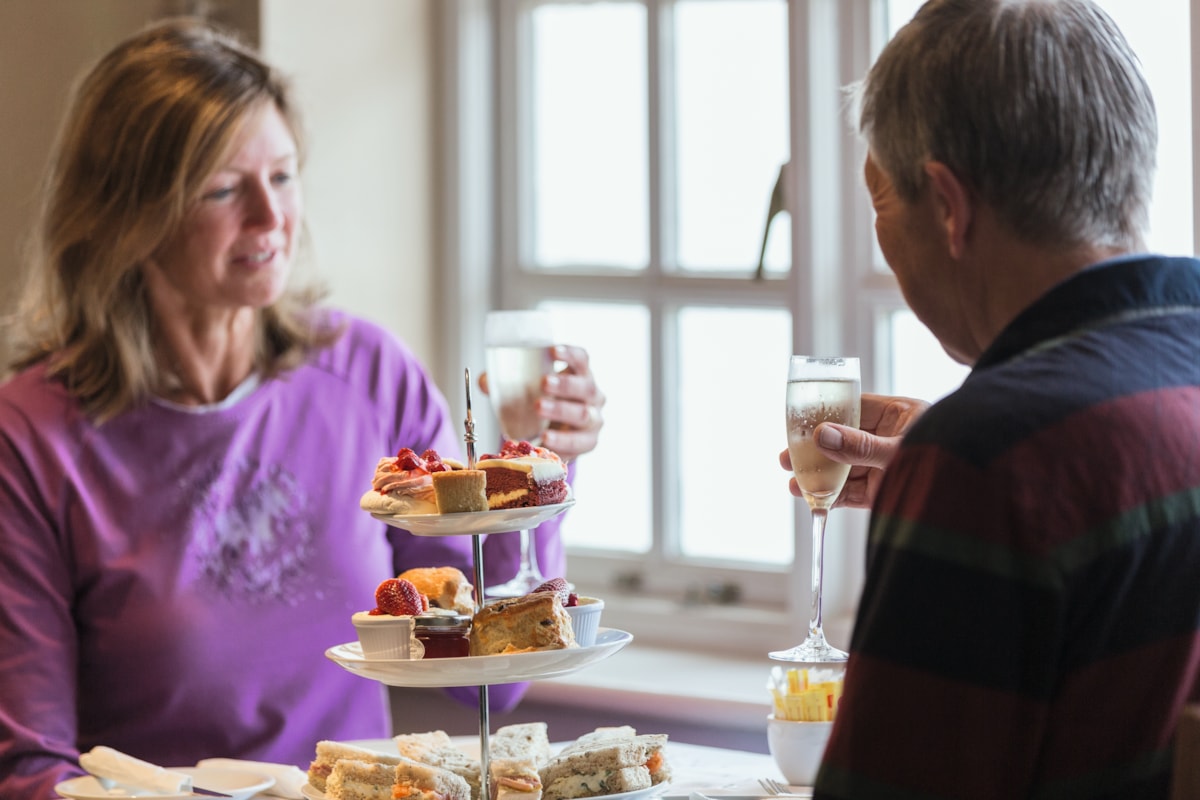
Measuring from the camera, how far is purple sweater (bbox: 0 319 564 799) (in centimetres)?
201

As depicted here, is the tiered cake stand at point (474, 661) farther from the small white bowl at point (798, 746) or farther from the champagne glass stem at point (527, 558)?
the champagne glass stem at point (527, 558)

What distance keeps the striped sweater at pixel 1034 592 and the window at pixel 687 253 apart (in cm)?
172

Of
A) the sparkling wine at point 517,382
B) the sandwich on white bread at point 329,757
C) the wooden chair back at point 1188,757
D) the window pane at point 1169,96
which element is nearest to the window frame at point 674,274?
the window pane at point 1169,96

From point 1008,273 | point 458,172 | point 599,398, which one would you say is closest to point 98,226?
point 599,398

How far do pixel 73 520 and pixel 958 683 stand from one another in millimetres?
1498

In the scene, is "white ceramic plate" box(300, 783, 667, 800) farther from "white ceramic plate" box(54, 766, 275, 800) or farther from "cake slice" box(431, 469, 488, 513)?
"cake slice" box(431, 469, 488, 513)

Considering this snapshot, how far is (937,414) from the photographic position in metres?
1.01

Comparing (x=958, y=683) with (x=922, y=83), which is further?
(x=922, y=83)

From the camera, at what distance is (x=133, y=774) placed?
5.44 ft

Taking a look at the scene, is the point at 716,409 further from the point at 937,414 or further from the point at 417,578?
the point at 937,414

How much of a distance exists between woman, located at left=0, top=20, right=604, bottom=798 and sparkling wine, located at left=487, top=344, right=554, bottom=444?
4 centimetres

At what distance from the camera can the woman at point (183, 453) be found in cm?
205

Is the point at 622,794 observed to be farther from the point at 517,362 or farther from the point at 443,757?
the point at 517,362

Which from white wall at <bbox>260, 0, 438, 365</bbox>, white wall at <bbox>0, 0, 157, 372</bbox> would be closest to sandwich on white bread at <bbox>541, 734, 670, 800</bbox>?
white wall at <bbox>260, 0, 438, 365</bbox>
